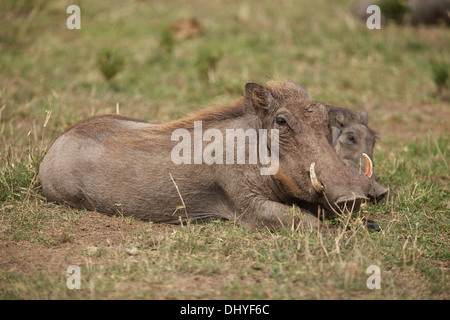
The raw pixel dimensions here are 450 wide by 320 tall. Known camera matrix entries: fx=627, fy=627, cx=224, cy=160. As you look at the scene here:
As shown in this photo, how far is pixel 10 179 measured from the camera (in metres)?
4.73

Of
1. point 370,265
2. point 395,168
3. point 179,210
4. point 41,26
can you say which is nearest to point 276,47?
point 41,26

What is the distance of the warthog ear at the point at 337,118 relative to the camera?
543 cm

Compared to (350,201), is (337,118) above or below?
above

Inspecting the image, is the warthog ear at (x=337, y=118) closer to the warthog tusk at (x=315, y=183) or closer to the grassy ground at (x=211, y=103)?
the grassy ground at (x=211, y=103)

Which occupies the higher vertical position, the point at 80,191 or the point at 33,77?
the point at 33,77

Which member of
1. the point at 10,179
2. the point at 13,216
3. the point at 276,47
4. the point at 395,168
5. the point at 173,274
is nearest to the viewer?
the point at 173,274

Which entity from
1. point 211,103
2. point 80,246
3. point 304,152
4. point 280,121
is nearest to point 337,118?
point 211,103

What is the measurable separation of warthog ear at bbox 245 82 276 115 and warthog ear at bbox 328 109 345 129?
1.24 m

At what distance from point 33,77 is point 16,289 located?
15.8 ft

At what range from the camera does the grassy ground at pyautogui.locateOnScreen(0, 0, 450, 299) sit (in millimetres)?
3387

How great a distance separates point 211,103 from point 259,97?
647mm

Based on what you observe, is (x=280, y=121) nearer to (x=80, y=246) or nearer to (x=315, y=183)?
(x=315, y=183)

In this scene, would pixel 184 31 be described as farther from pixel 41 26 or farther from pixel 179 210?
pixel 179 210

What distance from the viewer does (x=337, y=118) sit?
17.8ft
